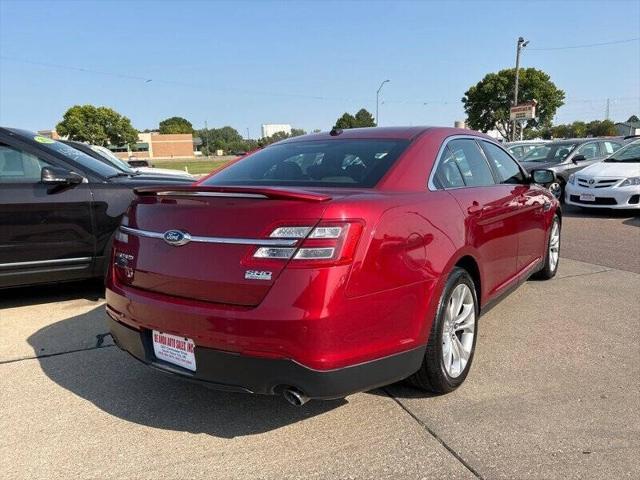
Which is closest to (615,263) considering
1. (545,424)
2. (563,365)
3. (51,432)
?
(563,365)

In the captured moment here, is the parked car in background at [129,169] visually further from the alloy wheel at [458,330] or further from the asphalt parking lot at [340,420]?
the alloy wheel at [458,330]

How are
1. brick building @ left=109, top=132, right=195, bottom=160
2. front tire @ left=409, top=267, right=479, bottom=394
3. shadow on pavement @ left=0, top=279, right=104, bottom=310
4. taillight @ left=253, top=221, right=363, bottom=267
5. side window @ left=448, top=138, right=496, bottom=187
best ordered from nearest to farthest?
taillight @ left=253, top=221, right=363, bottom=267 < front tire @ left=409, top=267, right=479, bottom=394 < side window @ left=448, top=138, right=496, bottom=187 < shadow on pavement @ left=0, top=279, right=104, bottom=310 < brick building @ left=109, top=132, right=195, bottom=160

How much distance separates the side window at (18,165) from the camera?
187 inches

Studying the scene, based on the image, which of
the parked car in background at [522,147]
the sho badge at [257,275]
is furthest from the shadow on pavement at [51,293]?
the parked car in background at [522,147]

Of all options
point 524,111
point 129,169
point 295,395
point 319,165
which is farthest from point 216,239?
point 524,111

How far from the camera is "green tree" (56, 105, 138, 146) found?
69750mm

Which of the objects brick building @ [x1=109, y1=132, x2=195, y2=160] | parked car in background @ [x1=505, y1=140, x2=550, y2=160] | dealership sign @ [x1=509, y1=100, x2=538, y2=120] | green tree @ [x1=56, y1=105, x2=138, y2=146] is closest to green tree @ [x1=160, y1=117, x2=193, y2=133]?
brick building @ [x1=109, y1=132, x2=195, y2=160]

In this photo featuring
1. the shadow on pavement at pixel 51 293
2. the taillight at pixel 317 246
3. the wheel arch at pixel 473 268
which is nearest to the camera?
the taillight at pixel 317 246

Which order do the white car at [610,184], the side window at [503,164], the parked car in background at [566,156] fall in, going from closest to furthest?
the side window at [503,164], the white car at [610,184], the parked car in background at [566,156]

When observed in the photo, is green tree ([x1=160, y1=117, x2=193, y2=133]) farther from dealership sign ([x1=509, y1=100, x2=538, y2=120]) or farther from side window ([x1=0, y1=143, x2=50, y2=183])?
side window ([x1=0, y1=143, x2=50, y2=183])

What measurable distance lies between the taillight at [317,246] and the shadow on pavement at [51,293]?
11.5 feet

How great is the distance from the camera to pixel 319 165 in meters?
3.29

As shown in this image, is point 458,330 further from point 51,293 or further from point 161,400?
point 51,293

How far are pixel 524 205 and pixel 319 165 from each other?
2005 mm
